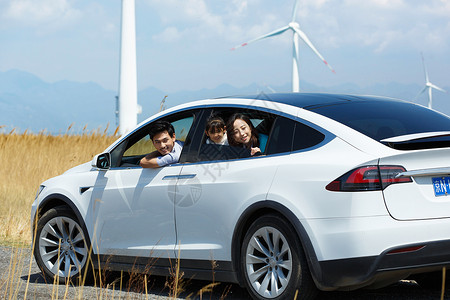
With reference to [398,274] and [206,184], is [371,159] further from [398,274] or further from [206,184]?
[206,184]

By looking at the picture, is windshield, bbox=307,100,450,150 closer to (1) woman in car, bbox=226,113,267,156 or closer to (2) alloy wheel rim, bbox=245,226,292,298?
(1) woman in car, bbox=226,113,267,156

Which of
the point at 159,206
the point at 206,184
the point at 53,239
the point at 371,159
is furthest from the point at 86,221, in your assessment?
the point at 371,159

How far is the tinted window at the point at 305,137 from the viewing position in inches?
220

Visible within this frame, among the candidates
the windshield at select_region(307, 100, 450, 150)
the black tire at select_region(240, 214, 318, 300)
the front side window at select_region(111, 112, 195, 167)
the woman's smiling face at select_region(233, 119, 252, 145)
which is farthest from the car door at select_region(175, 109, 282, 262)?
the windshield at select_region(307, 100, 450, 150)

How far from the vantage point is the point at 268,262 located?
18.6 ft

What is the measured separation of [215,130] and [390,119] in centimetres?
154

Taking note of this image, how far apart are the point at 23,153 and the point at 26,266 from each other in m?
8.78

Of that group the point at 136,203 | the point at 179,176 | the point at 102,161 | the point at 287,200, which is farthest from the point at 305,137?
the point at 102,161

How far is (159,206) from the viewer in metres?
6.59

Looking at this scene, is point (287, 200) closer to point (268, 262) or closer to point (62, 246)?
point (268, 262)

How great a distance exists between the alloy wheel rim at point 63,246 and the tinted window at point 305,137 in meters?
2.62

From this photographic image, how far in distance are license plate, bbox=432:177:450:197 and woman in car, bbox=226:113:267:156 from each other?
161cm

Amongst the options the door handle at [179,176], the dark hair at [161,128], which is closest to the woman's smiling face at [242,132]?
the door handle at [179,176]

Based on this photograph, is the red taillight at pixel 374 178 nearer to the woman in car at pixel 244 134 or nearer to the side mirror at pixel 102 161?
the woman in car at pixel 244 134
